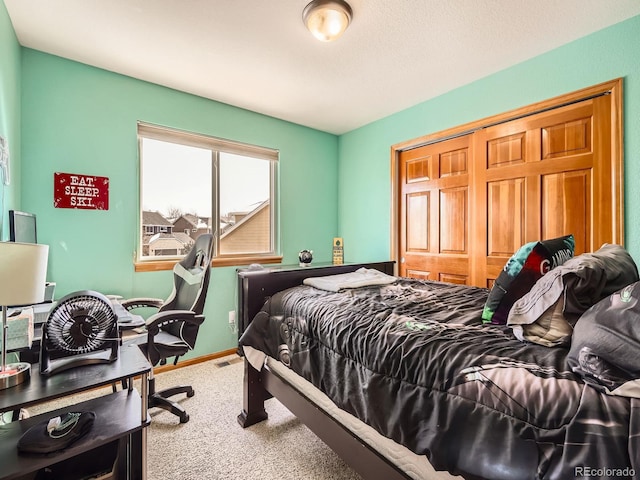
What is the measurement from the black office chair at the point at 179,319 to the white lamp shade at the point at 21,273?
80 cm

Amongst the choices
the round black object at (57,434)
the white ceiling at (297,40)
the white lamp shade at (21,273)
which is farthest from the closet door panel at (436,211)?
the white lamp shade at (21,273)

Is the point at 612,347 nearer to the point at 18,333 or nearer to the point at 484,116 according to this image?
the point at 18,333

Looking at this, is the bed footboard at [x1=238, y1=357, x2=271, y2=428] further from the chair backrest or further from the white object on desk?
the white object on desk

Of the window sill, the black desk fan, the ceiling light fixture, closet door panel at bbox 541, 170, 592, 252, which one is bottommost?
the black desk fan

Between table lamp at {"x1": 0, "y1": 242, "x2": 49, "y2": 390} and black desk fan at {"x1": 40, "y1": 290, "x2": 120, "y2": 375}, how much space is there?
89mm

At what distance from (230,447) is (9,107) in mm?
2464

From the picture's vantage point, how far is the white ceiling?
1.80 metres

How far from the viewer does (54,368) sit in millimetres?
1146

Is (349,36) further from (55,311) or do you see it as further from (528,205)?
(55,311)

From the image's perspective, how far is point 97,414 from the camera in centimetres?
124

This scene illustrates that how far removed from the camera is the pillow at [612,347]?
728mm

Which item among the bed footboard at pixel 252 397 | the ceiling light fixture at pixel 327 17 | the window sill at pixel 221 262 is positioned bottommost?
the bed footboard at pixel 252 397

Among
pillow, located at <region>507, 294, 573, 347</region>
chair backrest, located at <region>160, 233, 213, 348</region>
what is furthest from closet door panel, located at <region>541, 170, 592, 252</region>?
chair backrest, located at <region>160, 233, 213, 348</region>

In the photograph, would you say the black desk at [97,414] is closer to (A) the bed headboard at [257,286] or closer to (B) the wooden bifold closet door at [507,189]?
(A) the bed headboard at [257,286]
